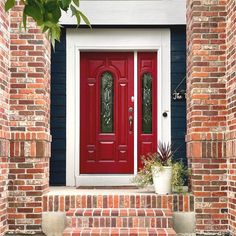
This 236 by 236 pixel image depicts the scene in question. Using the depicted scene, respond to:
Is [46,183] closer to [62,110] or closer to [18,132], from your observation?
[18,132]

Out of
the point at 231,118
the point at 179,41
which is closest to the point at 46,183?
the point at 231,118

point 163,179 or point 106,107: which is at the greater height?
point 106,107

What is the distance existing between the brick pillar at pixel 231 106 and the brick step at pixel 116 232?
0.79 metres

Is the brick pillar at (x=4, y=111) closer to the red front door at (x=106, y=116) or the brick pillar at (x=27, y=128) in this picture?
the brick pillar at (x=27, y=128)

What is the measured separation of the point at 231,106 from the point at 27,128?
2.48 metres

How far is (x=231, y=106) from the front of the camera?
19.8 ft

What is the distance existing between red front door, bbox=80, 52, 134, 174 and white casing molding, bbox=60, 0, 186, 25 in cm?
63

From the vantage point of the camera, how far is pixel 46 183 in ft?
21.6

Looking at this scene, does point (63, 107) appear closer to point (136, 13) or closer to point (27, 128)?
point (136, 13)

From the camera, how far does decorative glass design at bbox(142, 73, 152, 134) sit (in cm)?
850

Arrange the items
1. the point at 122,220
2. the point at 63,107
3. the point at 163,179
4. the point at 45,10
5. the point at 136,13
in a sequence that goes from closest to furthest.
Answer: the point at 45,10 → the point at 122,220 → the point at 163,179 → the point at 136,13 → the point at 63,107

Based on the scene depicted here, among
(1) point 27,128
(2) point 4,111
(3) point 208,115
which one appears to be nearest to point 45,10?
(2) point 4,111

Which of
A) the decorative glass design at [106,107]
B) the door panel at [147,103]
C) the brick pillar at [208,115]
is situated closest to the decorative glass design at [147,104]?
the door panel at [147,103]

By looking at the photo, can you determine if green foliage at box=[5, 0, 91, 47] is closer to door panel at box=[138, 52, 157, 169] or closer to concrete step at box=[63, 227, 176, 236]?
concrete step at box=[63, 227, 176, 236]
